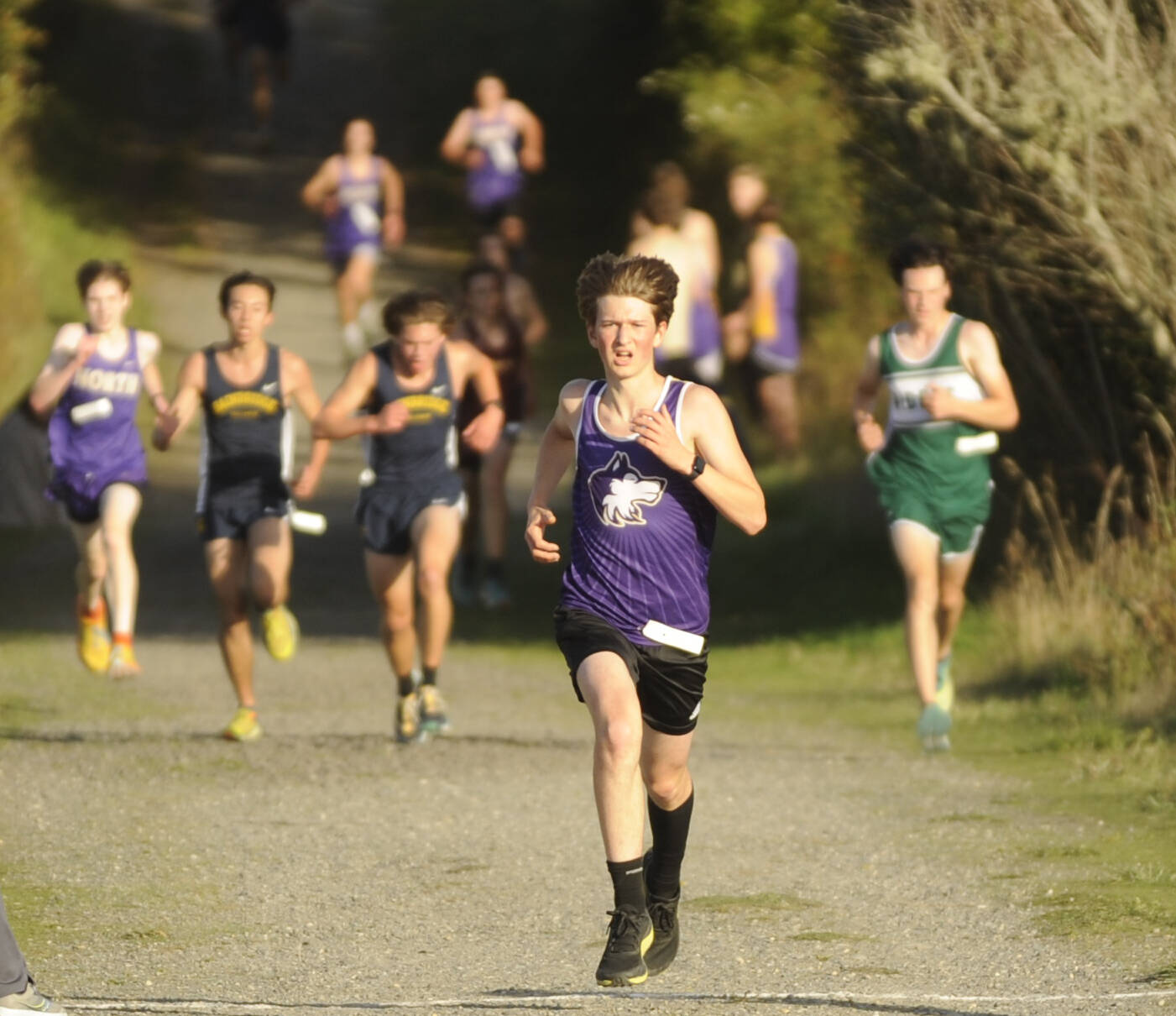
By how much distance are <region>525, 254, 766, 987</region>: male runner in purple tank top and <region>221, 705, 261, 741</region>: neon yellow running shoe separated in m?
4.41

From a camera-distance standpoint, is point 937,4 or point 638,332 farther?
point 937,4

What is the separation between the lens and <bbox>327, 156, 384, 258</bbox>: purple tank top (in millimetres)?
20344

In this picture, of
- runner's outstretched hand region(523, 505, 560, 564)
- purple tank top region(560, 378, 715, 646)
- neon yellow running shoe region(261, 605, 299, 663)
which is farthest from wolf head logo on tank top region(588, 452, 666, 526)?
neon yellow running shoe region(261, 605, 299, 663)

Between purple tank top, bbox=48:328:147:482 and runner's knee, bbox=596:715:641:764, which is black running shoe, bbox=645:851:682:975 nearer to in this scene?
runner's knee, bbox=596:715:641:764

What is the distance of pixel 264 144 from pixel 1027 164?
19023 mm

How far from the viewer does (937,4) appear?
1129 cm

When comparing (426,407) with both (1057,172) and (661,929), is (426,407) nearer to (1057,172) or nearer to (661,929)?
(1057,172)

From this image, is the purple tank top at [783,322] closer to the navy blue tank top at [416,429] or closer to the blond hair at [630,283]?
the navy blue tank top at [416,429]

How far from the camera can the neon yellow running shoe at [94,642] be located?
36.3 feet

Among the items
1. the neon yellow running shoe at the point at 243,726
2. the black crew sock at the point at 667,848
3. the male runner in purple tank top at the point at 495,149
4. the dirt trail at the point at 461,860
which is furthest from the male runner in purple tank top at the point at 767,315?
the black crew sock at the point at 667,848

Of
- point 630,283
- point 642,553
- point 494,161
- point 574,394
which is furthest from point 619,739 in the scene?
point 494,161

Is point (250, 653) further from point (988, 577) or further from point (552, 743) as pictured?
point (988, 577)

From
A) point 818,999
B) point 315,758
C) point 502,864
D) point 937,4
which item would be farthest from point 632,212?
point 818,999

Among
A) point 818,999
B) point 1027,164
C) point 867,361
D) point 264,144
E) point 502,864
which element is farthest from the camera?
point 264,144
